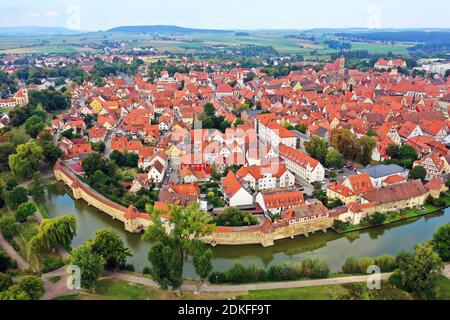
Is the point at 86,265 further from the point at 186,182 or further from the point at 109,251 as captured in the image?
the point at 186,182

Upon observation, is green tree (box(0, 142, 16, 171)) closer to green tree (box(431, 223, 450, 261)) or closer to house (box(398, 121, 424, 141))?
green tree (box(431, 223, 450, 261))

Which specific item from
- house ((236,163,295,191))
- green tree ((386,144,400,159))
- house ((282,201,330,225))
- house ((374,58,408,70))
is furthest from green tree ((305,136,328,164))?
house ((374,58,408,70))

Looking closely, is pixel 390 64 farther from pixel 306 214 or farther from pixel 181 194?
pixel 181 194

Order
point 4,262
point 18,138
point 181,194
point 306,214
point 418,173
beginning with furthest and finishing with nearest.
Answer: point 18,138 → point 418,173 → point 181,194 → point 306,214 → point 4,262

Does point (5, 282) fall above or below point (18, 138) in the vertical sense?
below

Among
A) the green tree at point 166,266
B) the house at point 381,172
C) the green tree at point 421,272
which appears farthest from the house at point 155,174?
the green tree at point 421,272

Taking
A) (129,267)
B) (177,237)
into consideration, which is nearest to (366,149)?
(177,237)
